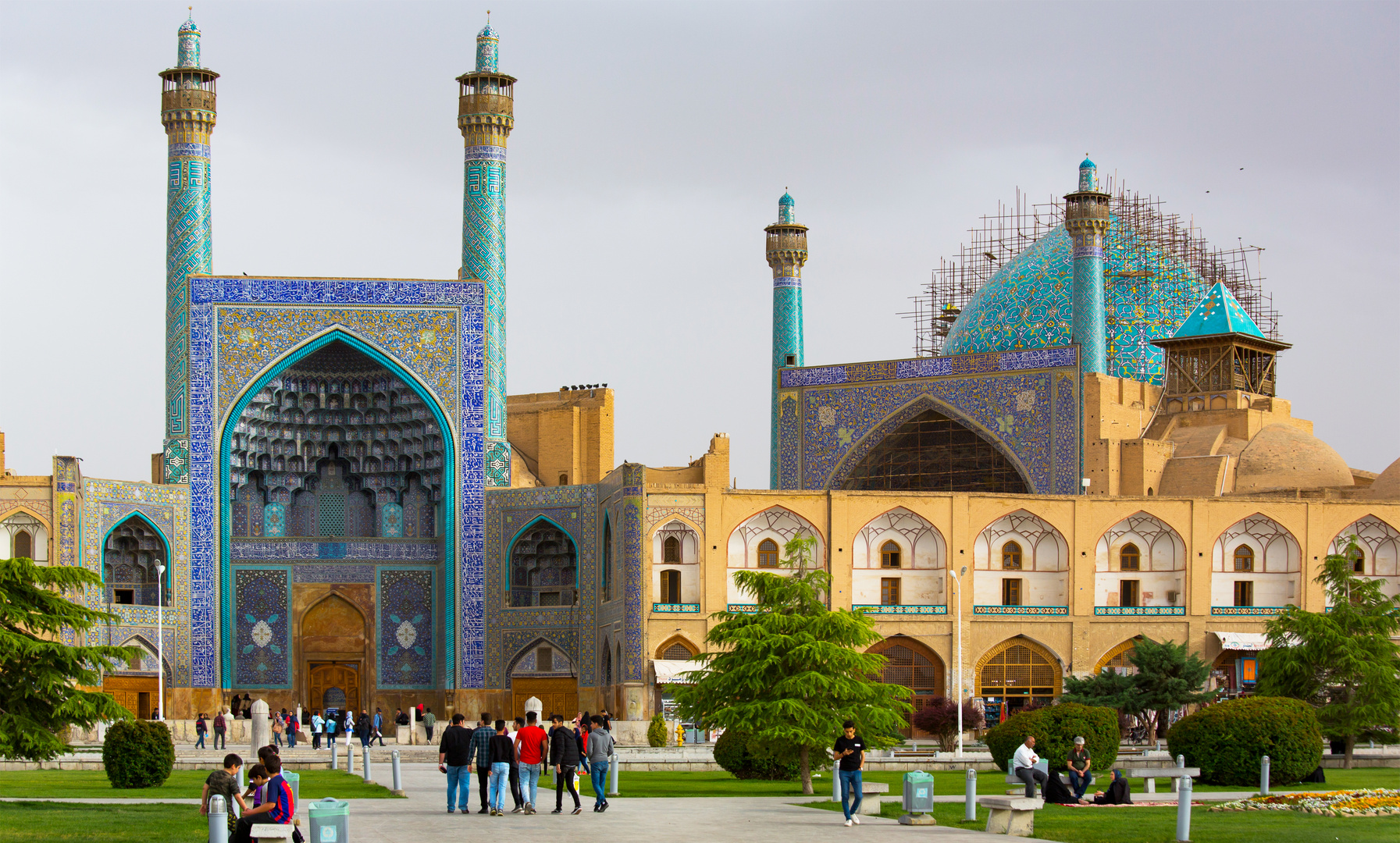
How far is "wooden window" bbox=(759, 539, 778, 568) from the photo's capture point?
34.4 meters

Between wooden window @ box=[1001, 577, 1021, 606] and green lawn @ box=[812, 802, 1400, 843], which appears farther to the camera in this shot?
wooden window @ box=[1001, 577, 1021, 606]

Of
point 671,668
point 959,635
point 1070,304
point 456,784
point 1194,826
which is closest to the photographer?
point 1194,826

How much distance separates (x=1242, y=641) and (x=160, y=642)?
58.8 feet

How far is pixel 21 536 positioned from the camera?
33844 mm

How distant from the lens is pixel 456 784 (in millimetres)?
17000

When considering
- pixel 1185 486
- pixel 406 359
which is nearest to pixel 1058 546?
pixel 1185 486

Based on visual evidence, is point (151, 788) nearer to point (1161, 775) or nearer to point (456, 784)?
point (456, 784)

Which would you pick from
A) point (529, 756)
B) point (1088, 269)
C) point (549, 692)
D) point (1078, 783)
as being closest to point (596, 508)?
point (549, 692)

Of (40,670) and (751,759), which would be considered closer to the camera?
(40,670)

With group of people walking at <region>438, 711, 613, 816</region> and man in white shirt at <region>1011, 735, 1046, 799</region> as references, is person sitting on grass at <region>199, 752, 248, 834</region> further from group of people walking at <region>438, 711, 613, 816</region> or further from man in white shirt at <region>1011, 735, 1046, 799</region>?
man in white shirt at <region>1011, 735, 1046, 799</region>

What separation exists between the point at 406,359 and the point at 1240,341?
16004 mm

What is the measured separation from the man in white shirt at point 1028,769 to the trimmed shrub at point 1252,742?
3096 millimetres

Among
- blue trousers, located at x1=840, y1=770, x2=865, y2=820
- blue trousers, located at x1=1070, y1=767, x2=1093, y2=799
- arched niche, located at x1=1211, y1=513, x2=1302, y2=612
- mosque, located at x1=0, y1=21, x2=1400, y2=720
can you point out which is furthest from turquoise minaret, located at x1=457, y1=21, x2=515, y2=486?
blue trousers, located at x1=840, y1=770, x2=865, y2=820

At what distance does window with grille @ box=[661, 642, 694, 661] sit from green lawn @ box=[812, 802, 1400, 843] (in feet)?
54.0
